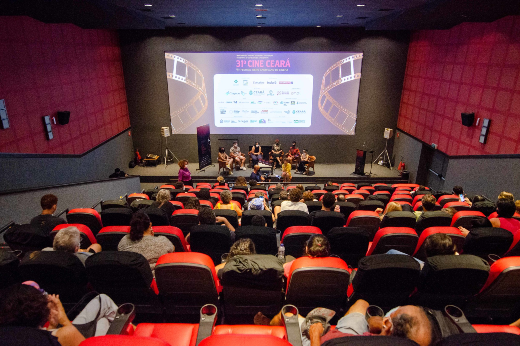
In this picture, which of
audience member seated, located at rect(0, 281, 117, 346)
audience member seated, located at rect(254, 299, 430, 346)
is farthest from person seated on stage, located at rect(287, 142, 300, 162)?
audience member seated, located at rect(0, 281, 117, 346)

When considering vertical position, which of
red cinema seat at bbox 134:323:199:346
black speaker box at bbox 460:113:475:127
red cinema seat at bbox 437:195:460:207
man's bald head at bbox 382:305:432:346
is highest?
black speaker box at bbox 460:113:475:127

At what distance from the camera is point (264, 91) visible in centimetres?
1105

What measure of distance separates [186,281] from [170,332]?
386 mm

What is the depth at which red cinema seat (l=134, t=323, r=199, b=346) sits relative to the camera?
6.19 feet

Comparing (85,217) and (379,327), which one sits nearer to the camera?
(379,327)

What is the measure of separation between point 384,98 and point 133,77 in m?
9.21

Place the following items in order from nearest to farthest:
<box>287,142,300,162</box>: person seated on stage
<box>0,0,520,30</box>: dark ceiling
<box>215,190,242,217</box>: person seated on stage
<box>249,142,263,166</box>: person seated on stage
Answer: <box>215,190,242,217</box>: person seated on stage < <box>0,0,520,30</box>: dark ceiling < <box>287,142,300,162</box>: person seated on stage < <box>249,142,263,166</box>: person seated on stage

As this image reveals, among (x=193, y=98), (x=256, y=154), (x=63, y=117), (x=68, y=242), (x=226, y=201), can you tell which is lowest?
(x=256, y=154)

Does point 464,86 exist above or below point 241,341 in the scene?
above

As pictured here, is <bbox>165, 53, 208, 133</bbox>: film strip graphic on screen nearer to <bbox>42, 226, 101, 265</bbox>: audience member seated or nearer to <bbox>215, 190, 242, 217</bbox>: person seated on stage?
<bbox>215, 190, 242, 217</bbox>: person seated on stage

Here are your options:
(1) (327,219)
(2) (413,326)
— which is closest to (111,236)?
(1) (327,219)

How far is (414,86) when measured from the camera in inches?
409

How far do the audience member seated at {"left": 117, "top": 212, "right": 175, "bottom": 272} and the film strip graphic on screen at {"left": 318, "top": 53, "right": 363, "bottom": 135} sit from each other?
947cm

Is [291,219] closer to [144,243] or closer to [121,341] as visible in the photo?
[144,243]
